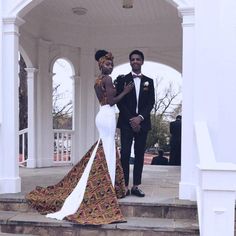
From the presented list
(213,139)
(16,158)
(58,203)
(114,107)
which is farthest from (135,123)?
(16,158)

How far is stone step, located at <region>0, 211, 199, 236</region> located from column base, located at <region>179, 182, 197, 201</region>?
0.31m

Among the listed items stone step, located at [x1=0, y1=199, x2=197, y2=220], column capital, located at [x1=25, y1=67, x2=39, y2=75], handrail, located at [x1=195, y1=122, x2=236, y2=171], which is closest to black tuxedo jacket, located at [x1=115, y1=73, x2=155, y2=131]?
handrail, located at [x1=195, y1=122, x2=236, y2=171]

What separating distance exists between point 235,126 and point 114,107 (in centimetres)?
135

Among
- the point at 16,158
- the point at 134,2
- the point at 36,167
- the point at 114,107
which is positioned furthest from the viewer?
the point at 36,167

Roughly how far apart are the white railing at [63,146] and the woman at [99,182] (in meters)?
3.45

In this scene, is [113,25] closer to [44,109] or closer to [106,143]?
[44,109]

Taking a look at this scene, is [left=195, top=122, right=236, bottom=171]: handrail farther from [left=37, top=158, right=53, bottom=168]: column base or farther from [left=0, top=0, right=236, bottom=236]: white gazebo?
[left=37, top=158, right=53, bottom=168]: column base

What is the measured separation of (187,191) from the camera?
4.46m

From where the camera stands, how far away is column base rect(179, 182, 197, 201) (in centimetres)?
443

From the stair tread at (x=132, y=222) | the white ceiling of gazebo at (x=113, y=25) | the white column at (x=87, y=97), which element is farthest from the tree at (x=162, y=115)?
the stair tread at (x=132, y=222)

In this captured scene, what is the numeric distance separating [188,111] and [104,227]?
157 cm

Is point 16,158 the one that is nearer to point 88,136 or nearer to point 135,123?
point 135,123

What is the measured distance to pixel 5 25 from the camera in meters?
4.87

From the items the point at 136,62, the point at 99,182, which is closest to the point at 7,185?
the point at 99,182
